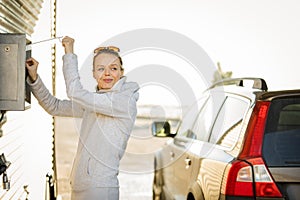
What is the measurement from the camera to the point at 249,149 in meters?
5.18

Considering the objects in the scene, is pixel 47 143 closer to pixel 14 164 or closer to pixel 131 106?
pixel 14 164

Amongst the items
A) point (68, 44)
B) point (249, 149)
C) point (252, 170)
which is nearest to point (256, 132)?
point (249, 149)

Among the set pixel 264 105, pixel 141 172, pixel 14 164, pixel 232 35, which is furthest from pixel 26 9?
pixel 232 35

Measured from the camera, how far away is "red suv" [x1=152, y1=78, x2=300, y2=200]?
16.5 ft

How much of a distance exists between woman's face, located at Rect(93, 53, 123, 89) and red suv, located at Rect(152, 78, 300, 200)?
3.23 feet

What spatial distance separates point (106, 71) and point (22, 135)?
5.48ft

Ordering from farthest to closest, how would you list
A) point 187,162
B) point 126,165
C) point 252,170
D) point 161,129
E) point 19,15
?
point 126,165 < point 161,129 < point 187,162 < point 19,15 < point 252,170

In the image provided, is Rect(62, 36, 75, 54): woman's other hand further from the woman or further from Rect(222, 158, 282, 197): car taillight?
Rect(222, 158, 282, 197): car taillight

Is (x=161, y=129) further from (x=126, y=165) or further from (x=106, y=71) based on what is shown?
(x=126, y=165)

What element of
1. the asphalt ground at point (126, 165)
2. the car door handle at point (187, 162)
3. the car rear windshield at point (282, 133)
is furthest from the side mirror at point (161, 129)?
the car rear windshield at point (282, 133)

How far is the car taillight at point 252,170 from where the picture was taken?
5012 millimetres

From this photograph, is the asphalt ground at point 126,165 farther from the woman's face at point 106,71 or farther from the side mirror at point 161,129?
the woman's face at point 106,71

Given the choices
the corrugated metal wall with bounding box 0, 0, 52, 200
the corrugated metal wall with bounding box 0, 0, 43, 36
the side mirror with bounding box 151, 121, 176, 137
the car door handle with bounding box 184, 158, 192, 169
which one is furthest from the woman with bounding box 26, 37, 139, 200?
the side mirror with bounding box 151, 121, 176, 137

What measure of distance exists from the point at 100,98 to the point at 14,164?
53.6 inches
